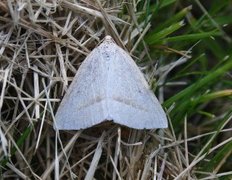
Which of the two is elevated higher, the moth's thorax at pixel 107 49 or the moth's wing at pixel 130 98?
the moth's thorax at pixel 107 49

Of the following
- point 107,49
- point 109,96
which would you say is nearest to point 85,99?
point 109,96

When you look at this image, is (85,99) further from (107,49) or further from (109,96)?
(107,49)

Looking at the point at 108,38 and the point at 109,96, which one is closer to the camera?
the point at 109,96

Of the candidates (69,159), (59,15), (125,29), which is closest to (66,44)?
(59,15)

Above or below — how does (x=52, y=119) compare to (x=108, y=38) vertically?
below

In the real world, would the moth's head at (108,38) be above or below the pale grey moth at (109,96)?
above

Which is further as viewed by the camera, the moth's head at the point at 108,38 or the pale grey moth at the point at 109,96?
the moth's head at the point at 108,38
